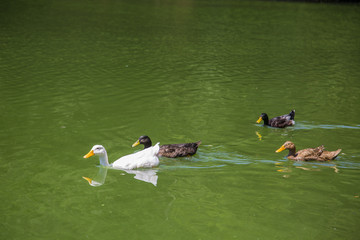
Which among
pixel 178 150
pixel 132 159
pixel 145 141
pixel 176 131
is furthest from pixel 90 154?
pixel 176 131

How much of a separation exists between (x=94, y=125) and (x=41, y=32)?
15.4m

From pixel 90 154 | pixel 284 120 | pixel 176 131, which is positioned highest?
pixel 90 154

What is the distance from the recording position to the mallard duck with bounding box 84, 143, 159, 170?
360 inches

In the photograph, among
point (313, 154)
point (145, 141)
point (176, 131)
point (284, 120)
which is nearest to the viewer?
point (313, 154)

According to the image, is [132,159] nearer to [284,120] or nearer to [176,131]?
[176,131]

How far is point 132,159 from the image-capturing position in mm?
9133

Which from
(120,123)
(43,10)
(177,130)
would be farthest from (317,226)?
(43,10)

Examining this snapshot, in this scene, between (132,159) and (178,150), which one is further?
(178,150)

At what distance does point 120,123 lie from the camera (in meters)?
12.0

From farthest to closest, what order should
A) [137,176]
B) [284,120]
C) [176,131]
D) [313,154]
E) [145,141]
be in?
[284,120]
[176,131]
[145,141]
[313,154]
[137,176]

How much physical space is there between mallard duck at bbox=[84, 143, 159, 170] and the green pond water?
0.58ft

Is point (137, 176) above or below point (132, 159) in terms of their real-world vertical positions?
below

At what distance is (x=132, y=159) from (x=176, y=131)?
258 cm

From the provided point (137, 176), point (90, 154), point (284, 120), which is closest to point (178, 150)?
point (137, 176)
